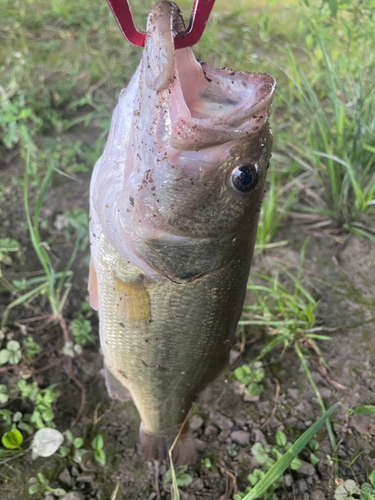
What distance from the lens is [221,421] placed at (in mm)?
1802

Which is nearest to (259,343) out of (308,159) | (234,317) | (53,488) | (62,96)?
(234,317)

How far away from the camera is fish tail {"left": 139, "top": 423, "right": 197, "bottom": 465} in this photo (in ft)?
5.20

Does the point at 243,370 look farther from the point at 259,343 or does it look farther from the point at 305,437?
the point at 305,437

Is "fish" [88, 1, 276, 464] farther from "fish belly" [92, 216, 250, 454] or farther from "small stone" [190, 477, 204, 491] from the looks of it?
"small stone" [190, 477, 204, 491]

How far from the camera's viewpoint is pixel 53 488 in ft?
5.11

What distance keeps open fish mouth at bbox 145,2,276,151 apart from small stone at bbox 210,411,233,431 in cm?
141

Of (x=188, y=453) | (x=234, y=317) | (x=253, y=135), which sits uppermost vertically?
(x=253, y=135)

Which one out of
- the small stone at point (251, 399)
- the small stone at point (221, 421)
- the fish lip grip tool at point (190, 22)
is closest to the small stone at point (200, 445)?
the small stone at point (221, 421)

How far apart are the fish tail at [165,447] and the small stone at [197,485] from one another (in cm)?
9

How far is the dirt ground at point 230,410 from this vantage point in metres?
1.61

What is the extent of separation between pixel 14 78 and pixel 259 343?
2.85 metres

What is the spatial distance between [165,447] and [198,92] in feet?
4.74

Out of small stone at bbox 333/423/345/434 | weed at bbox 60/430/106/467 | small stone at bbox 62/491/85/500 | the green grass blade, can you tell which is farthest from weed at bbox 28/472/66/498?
small stone at bbox 333/423/345/434

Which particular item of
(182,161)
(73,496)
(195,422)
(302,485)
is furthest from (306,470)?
(182,161)
